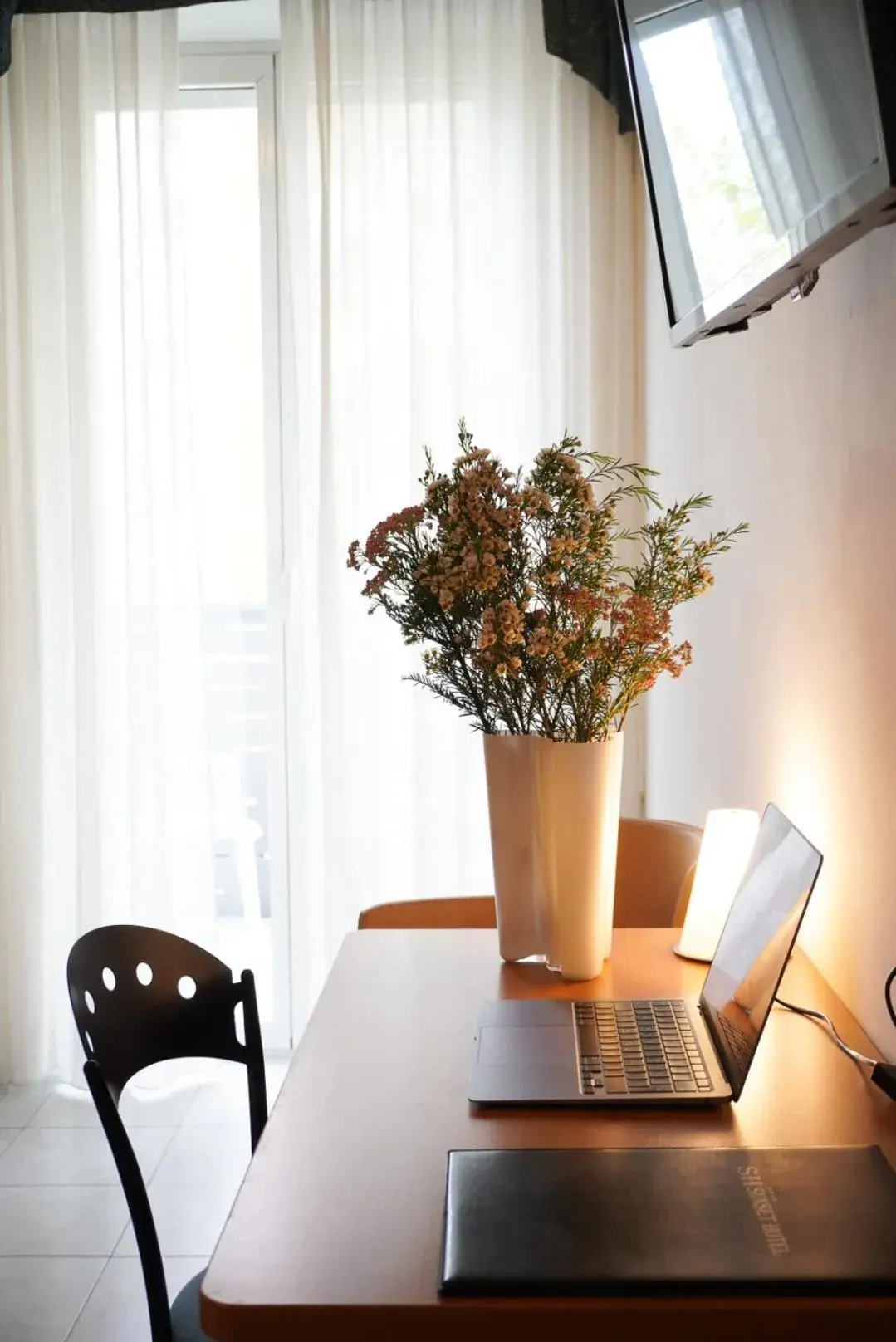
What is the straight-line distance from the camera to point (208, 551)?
3.58m

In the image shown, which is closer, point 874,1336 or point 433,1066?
point 874,1336

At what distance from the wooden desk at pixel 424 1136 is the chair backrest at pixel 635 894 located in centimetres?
40

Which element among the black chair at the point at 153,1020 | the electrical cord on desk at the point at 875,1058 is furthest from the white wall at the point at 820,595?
the black chair at the point at 153,1020

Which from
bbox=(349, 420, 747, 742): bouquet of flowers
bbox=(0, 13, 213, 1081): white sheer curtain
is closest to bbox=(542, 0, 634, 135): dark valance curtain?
bbox=(0, 13, 213, 1081): white sheer curtain

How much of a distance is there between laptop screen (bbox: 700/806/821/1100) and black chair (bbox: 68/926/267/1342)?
0.62 meters

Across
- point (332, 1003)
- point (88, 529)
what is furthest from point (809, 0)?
point (88, 529)

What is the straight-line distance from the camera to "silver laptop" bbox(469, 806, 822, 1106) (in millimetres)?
1303

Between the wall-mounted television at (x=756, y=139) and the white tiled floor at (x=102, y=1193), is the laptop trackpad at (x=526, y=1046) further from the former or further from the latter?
the white tiled floor at (x=102, y=1193)

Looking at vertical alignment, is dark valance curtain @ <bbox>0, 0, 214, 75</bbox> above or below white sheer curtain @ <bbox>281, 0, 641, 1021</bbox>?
above

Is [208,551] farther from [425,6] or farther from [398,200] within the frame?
[425,6]

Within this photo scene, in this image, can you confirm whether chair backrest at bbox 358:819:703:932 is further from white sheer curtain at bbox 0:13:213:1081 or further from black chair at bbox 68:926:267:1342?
white sheer curtain at bbox 0:13:213:1081

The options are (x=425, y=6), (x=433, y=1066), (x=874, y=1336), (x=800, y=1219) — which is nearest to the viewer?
(x=874, y=1336)

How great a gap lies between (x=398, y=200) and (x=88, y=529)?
1180mm

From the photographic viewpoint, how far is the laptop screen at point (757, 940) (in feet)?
4.25
